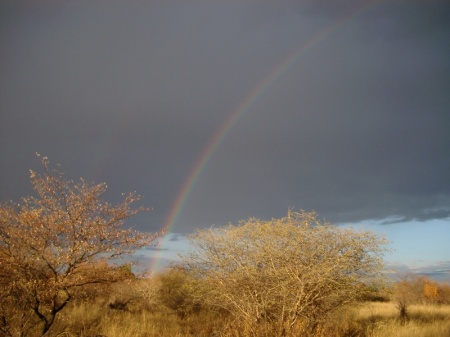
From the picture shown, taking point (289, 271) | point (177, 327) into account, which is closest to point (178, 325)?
point (177, 327)

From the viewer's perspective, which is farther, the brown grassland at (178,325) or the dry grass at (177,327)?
the dry grass at (177,327)

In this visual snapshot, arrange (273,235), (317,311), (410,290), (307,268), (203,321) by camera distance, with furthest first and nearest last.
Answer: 1. (410,290)
2. (203,321)
3. (273,235)
4. (317,311)
5. (307,268)

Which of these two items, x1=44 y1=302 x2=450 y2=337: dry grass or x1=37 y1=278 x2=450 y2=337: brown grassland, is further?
x1=44 y1=302 x2=450 y2=337: dry grass

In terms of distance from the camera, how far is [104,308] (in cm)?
1975

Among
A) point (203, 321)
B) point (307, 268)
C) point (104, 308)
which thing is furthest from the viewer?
point (104, 308)

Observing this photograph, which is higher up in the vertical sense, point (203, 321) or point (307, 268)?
point (307, 268)

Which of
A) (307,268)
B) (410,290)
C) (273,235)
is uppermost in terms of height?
(273,235)

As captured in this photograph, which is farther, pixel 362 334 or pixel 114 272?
pixel 362 334

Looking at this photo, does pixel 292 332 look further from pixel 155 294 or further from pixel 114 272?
pixel 155 294

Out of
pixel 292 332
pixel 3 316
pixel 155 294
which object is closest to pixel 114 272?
pixel 3 316

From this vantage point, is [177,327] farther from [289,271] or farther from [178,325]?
[289,271]

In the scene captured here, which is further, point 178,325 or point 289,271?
point 178,325

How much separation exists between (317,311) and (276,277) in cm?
202

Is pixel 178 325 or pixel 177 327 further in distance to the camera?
pixel 178 325
